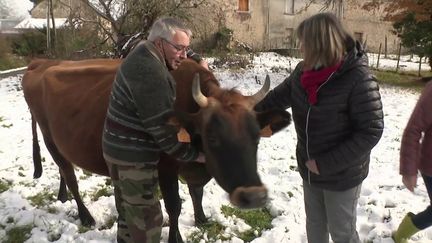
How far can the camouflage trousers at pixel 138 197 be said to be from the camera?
3.23m

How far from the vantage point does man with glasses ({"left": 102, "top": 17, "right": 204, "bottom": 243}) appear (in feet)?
9.52

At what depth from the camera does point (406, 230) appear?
3723 millimetres

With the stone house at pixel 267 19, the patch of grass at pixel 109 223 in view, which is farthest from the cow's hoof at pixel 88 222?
the stone house at pixel 267 19

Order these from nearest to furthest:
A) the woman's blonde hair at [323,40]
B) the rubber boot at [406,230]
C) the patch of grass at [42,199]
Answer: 1. the woman's blonde hair at [323,40]
2. the rubber boot at [406,230]
3. the patch of grass at [42,199]

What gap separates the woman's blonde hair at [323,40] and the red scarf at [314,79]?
4cm

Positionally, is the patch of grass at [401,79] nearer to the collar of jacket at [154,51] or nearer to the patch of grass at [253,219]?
the patch of grass at [253,219]

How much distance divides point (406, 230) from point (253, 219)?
153 centimetres

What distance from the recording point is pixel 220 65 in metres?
15.5

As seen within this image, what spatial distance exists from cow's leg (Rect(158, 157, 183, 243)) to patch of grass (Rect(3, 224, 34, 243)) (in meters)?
1.55

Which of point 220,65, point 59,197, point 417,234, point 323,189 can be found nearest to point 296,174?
point 417,234

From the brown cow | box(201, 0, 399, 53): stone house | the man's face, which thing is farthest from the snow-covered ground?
box(201, 0, 399, 53): stone house

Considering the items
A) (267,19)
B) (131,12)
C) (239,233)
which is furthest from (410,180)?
(267,19)

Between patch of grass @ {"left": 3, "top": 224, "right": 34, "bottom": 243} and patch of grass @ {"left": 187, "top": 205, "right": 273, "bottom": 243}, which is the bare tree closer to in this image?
patch of grass @ {"left": 3, "top": 224, "right": 34, "bottom": 243}

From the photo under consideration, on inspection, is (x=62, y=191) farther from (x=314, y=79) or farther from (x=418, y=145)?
(x=418, y=145)
